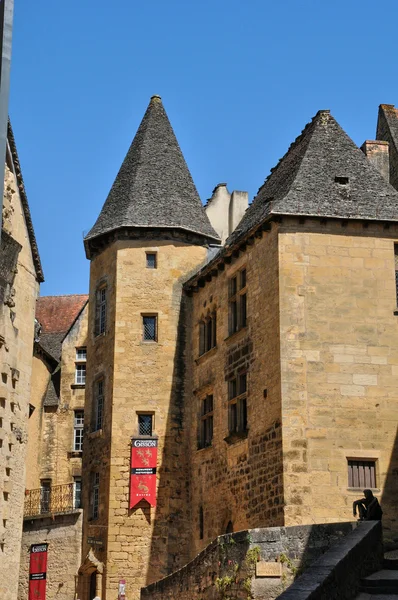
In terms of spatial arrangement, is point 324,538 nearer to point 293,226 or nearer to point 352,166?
Result: point 293,226

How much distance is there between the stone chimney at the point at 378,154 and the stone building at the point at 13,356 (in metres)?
9.02

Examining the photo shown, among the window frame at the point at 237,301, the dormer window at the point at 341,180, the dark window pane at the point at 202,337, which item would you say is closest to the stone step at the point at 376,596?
the window frame at the point at 237,301

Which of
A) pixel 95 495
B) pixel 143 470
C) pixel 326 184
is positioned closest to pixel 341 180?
pixel 326 184

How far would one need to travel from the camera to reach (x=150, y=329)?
26.5 m

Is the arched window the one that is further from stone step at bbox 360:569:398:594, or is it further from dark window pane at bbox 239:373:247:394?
stone step at bbox 360:569:398:594

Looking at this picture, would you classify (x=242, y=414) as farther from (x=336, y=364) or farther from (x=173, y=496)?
(x=173, y=496)

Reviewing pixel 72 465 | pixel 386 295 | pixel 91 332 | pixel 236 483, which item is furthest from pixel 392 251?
pixel 72 465

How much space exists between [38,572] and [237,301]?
944 centimetres

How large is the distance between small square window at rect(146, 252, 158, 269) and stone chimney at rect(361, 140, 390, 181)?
6.06m

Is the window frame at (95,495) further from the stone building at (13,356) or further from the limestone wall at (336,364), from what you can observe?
the limestone wall at (336,364)

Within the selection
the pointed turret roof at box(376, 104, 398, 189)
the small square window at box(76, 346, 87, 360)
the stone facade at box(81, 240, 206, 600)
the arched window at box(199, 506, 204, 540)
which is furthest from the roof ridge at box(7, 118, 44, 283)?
the small square window at box(76, 346, 87, 360)

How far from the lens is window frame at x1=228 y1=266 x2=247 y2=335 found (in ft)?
77.1

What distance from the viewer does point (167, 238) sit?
2716 centimetres

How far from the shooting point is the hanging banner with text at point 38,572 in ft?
88.3
